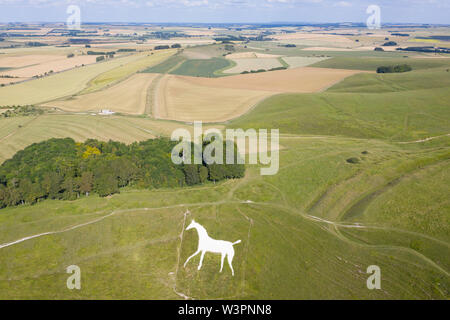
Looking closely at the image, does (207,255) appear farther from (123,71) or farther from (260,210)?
(123,71)

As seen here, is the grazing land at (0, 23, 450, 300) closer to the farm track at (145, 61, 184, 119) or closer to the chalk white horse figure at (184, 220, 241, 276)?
the farm track at (145, 61, 184, 119)

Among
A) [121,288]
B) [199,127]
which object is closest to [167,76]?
[199,127]

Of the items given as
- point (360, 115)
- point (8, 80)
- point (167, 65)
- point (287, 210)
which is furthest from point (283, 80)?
point (8, 80)

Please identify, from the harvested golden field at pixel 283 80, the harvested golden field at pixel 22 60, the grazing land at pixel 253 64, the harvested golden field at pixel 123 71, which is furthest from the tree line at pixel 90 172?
the harvested golden field at pixel 22 60

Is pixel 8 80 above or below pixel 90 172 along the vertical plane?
above

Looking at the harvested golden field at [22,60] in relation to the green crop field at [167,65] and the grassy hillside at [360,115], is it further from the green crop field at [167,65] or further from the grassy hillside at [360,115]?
the grassy hillside at [360,115]
